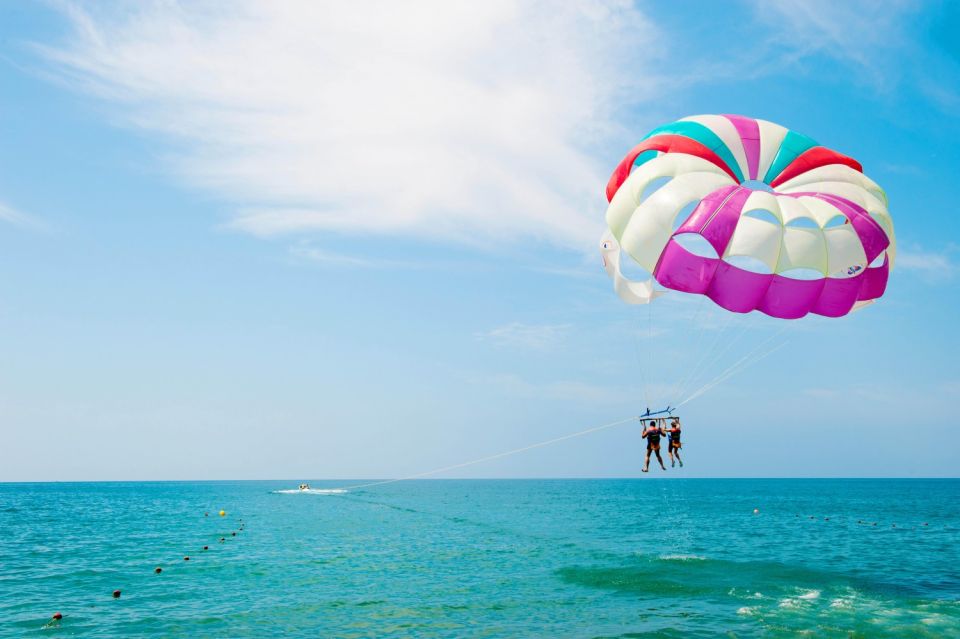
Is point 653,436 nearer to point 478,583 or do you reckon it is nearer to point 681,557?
point 478,583

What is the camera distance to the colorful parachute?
14.2 m

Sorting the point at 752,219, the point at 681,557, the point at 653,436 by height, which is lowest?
the point at 681,557

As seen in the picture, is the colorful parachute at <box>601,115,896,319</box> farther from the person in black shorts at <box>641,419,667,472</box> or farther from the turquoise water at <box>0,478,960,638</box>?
the turquoise water at <box>0,478,960,638</box>

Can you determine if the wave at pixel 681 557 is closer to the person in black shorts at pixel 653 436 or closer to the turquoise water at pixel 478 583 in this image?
the turquoise water at pixel 478 583

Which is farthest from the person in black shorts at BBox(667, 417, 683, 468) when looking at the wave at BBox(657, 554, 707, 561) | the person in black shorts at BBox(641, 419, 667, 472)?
the wave at BBox(657, 554, 707, 561)

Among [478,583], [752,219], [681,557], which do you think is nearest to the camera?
[752,219]

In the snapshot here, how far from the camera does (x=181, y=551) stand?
29.4 meters

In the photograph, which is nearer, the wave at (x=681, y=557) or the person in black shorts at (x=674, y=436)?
the person in black shorts at (x=674, y=436)

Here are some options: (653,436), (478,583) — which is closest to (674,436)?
(653,436)

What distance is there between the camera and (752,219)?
1412 centimetres

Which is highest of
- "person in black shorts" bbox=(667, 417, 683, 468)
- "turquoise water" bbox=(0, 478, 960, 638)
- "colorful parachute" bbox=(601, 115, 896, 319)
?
"colorful parachute" bbox=(601, 115, 896, 319)

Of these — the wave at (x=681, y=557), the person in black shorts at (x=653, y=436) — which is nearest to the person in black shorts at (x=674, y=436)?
the person in black shorts at (x=653, y=436)

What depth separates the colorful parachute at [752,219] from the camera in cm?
1420

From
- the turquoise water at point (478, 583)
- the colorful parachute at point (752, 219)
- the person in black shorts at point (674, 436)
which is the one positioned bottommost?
the turquoise water at point (478, 583)
